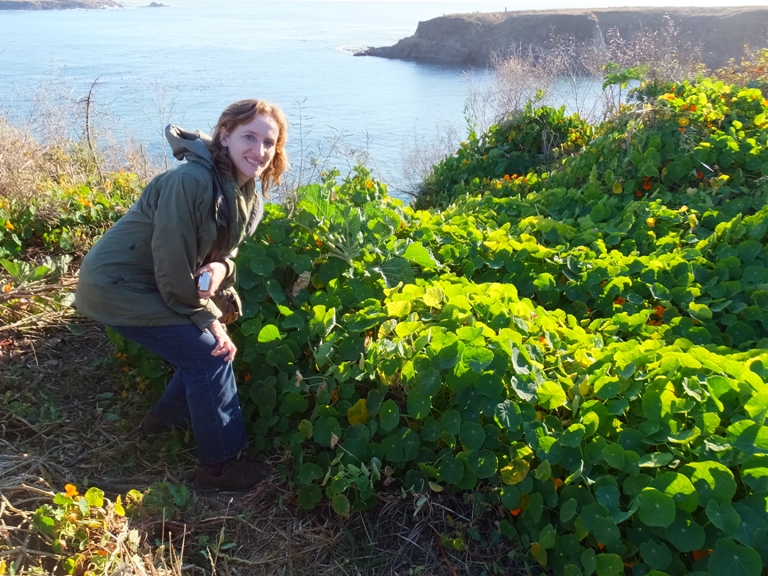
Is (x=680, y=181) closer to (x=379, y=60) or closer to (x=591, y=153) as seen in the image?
(x=591, y=153)

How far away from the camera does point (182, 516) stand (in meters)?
1.99

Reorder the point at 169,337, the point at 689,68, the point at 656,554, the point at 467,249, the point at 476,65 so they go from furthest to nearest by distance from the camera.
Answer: the point at 476,65 < the point at 689,68 < the point at 467,249 < the point at 169,337 < the point at 656,554

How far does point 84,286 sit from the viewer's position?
1.98 metres

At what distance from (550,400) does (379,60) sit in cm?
3420

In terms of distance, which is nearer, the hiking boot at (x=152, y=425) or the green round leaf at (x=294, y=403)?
the green round leaf at (x=294, y=403)

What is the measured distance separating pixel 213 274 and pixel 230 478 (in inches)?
30.2

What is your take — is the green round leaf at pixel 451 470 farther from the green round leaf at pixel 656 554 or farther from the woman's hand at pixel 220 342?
the woman's hand at pixel 220 342

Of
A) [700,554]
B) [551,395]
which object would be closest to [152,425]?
[551,395]

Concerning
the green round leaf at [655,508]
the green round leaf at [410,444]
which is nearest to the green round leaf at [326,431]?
the green round leaf at [410,444]

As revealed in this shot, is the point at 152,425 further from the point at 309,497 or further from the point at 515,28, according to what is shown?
the point at 515,28

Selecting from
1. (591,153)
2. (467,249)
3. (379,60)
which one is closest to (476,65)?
(379,60)

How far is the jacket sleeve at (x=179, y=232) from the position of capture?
1812mm

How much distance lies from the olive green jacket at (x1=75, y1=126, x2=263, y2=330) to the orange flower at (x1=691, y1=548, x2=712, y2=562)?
1.64 m

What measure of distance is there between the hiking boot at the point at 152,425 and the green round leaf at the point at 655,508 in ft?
5.90
